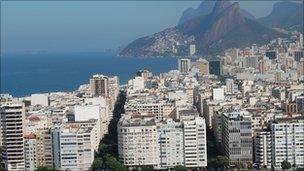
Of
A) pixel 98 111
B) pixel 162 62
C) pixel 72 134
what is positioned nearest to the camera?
pixel 72 134

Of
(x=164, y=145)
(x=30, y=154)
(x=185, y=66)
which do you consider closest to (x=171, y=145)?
(x=164, y=145)

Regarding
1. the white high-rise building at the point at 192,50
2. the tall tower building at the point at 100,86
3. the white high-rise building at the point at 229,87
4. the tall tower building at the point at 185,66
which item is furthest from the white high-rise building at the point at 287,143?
the white high-rise building at the point at 192,50

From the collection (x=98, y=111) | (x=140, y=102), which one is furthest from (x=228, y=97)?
(x=98, y=111)

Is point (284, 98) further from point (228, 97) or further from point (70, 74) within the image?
point (70, 74)

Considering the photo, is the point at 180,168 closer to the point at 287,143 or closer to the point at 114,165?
the point at 114,165

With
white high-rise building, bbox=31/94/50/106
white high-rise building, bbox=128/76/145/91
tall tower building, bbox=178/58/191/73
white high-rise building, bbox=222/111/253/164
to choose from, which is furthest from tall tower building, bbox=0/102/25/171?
tall tower building, bbox=178/58/191/73

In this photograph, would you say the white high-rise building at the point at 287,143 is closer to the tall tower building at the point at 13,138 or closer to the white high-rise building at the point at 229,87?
the tall tower building at the point at 13,138

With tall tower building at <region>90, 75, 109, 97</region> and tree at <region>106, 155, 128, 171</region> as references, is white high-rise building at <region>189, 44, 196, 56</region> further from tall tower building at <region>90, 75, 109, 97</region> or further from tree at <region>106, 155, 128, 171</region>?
tree at <region>106, 155, 128, 171</region>
